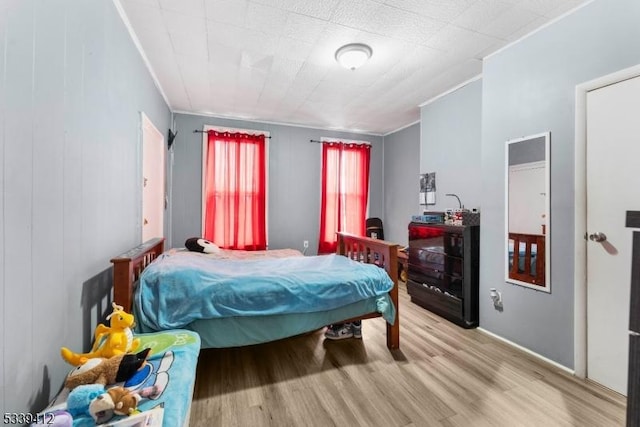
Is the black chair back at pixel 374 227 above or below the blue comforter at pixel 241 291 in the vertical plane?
above

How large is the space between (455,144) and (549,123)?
1.26 metres

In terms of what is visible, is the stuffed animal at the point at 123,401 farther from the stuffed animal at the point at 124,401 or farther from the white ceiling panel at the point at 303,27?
the white ceiling panel at the point at 303,27

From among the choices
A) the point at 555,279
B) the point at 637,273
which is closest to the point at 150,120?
the point at 637,273

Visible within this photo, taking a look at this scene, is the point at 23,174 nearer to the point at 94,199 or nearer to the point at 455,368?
the point at 94,199

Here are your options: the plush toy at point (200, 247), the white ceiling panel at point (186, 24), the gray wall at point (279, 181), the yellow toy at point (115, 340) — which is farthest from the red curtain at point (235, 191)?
the yellow toy at point (115, 340)

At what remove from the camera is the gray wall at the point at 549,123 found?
1777mm

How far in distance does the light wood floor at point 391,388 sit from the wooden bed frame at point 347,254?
1.10ft

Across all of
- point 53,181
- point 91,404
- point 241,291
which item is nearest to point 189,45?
point 53,181

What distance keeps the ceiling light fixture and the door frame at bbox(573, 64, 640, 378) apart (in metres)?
1.57

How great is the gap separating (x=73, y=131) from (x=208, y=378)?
1.66m

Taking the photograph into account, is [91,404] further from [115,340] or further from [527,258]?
[527,258]

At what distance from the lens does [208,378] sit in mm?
1843

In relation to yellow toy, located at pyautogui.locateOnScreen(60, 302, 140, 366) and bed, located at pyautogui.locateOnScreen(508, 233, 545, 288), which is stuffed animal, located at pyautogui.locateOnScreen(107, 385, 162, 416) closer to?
yellow toy, located at pyautogui.locateOnScreen(60, 302, 140, 366)

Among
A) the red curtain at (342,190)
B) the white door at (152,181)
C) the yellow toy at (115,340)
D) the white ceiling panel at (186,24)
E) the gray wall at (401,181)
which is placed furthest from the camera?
the red curtain at (342,190)
